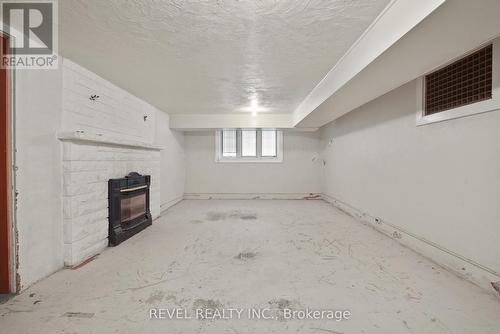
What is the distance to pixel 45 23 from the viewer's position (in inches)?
73.8

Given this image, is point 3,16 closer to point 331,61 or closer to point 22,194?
point 22,194

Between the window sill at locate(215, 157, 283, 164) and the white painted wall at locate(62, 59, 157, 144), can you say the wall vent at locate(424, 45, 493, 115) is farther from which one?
the window sill at locate(215, 157, 283, 164)

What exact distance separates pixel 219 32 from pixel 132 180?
256cm

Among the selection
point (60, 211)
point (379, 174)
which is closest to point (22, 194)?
point (60, 211)

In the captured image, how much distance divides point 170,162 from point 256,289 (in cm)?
435

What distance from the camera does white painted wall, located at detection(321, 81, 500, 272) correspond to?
2.00 metres

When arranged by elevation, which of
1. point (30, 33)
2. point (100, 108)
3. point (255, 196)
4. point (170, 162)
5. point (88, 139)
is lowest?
point (255, 196)

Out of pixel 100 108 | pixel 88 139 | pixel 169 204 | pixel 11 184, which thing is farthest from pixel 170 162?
pixel 11 184

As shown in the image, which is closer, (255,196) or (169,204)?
(169,204)

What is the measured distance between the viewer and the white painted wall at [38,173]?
1.95 m

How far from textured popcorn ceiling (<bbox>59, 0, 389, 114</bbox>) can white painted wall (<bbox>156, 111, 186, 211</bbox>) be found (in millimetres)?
1726

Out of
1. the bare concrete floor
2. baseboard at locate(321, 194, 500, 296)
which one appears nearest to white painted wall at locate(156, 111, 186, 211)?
the bare concrete floor

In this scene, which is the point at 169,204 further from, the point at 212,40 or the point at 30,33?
the point at 212,40

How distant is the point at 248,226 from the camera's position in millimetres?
3945
